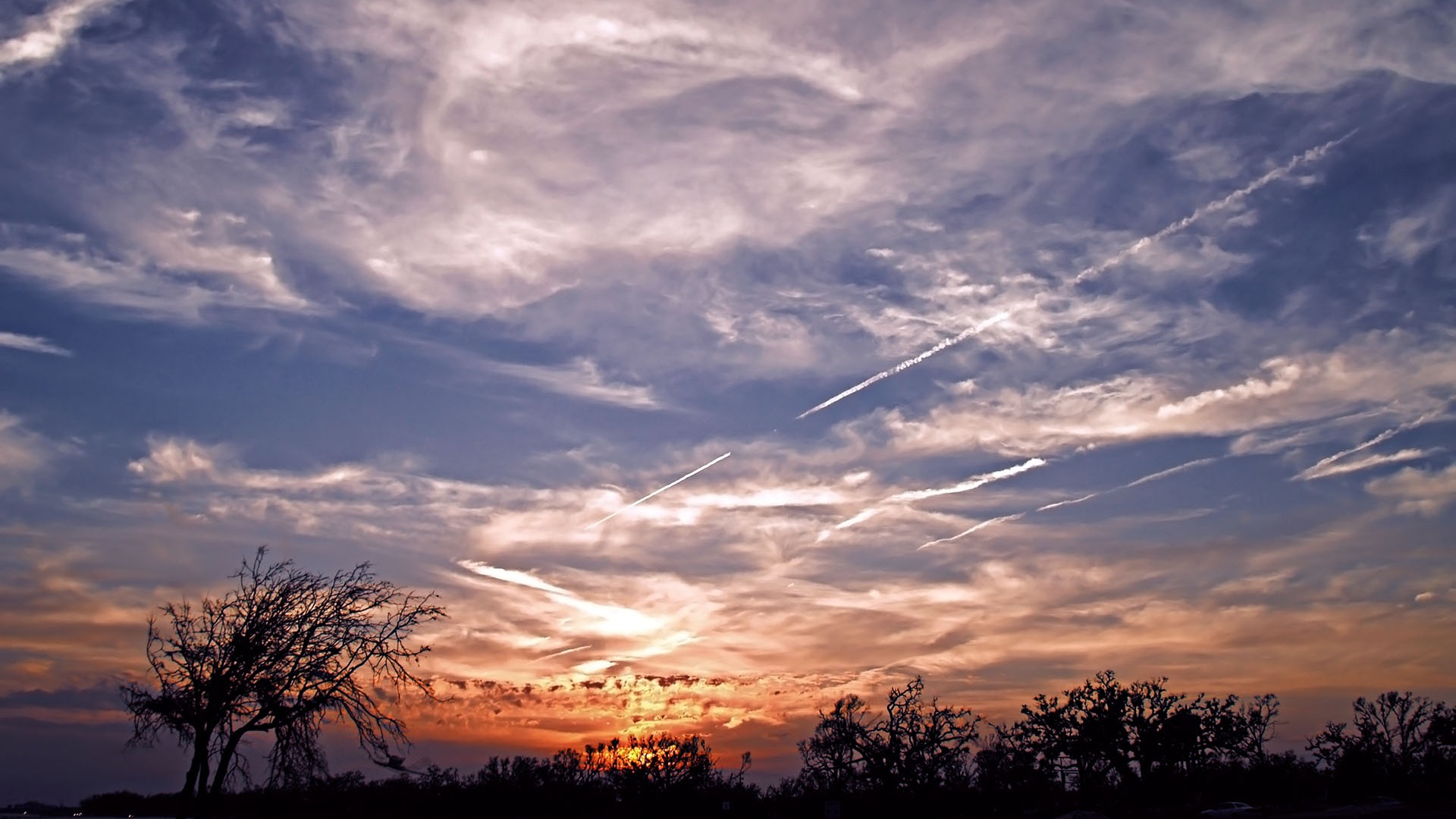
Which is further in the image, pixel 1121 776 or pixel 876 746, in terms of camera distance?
pixel 1121 776

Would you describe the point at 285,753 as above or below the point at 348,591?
below

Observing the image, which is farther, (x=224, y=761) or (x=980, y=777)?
(x=980, y=777)

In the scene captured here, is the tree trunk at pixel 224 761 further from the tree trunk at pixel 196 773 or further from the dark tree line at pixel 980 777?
the dark tree line at pixel 980 777

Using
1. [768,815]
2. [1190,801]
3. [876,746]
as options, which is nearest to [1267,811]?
[1190,801]

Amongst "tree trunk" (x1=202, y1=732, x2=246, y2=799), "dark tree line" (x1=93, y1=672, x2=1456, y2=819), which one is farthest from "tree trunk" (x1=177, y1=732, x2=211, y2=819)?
"dark tree line" (x1=93, y1=672, x2=1456, y2=819)

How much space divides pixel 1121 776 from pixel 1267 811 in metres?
21.6

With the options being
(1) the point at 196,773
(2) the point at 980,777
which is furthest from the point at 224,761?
(2) the point at 980,777

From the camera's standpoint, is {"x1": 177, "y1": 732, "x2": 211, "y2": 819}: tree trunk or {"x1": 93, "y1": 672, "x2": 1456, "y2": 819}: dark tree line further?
{"x1": 93, "y1": 672, "x2": 1456, "y2": 819}: dark tree line

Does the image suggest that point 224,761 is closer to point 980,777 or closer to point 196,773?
point 196,773

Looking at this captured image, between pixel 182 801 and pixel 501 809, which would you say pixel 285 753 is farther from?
pixel 501 809

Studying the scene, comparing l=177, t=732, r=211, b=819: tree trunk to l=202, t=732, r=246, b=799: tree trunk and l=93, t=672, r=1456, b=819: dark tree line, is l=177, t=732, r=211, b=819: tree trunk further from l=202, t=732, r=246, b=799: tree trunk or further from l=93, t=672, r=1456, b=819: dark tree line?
l=93, t=672, r=1456, b=819: dark tree line

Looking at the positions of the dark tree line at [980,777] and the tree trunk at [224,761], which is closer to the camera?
the tree trunk at [224,761]

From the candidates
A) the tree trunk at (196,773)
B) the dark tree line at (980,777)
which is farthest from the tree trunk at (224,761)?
the dark tree line at (980,777)

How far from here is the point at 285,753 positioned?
20594 mm
